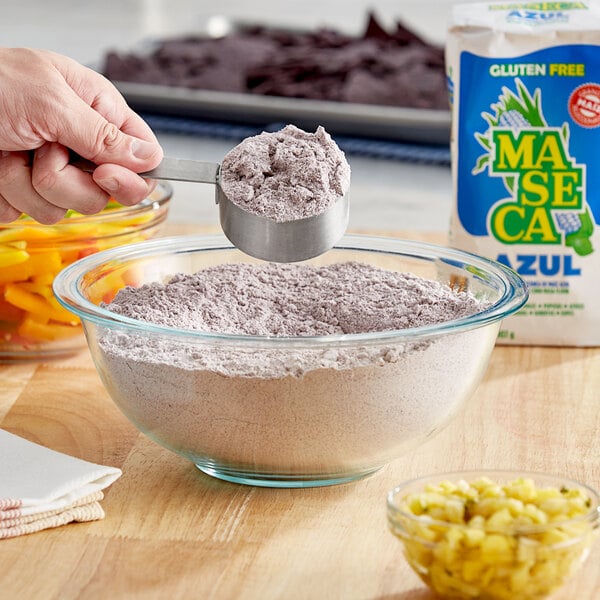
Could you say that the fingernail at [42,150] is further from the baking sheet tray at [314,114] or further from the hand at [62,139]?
the baking sheet tray at [314,114]

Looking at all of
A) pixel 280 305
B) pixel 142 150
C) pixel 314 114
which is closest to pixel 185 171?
pixel 142 150

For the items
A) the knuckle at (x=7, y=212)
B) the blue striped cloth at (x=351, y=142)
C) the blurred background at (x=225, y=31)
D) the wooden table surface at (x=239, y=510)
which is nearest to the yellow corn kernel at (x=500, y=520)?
the wooden table surface at (x=239, y=510)

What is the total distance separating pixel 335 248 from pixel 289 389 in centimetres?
33

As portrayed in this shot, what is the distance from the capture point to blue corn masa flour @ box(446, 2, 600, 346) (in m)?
1.35

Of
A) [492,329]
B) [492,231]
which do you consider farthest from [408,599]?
[492,231]

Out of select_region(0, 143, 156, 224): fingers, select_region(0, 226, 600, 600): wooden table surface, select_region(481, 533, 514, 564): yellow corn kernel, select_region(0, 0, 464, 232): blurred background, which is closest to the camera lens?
select_region(481, 533, 514, 564): yellow corn kernel

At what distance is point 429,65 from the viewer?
8.85ft

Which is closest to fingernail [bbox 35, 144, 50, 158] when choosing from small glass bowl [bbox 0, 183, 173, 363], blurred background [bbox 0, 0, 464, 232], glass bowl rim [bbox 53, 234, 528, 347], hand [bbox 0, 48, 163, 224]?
hand [bbox 0, 48, 163, 224]

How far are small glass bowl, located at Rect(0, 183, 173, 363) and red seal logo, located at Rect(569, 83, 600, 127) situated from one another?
1.72 ft

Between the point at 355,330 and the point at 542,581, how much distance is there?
0.33 metres

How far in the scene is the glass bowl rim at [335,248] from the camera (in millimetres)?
909

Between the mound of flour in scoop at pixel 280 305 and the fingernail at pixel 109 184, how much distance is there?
0.10 meters

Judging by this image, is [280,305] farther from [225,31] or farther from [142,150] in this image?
[225,31]

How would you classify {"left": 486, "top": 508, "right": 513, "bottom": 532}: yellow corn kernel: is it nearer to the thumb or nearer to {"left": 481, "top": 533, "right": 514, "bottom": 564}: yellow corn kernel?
{"left": 481, "top": 533, "right": 514, "bottom": 564}: yellow corn kernel
